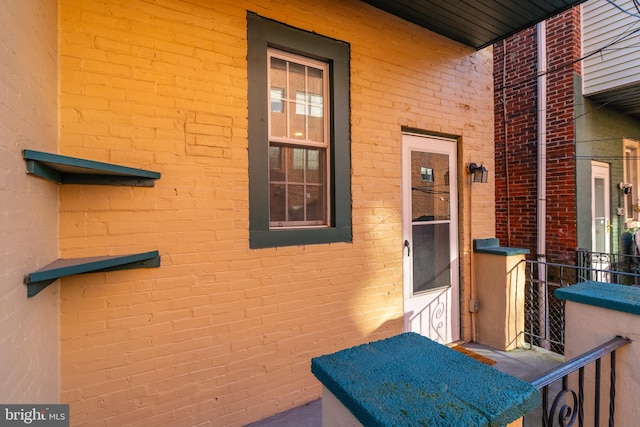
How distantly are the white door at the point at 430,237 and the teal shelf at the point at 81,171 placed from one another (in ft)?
8.37

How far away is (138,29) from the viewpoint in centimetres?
223

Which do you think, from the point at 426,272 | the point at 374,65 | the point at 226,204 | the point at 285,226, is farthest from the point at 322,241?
the point at 374,65

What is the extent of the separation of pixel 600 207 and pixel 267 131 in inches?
293

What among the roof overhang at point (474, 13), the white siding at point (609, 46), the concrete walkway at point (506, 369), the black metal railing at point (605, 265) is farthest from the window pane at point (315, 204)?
the white siding at point (609, 46)

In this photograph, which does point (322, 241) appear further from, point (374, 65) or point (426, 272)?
point (374, 65)

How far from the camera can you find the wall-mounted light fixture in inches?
156

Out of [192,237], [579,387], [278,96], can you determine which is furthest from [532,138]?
[192,237]

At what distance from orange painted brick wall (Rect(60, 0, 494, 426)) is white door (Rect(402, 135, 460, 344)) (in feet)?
1.56

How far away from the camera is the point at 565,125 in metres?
5.81

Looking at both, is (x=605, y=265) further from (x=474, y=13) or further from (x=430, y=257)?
(x=474, y=13)

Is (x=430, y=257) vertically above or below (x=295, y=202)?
below

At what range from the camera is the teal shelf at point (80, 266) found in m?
1.55

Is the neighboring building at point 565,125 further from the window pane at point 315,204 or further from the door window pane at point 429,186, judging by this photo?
the window pane at point 315,204

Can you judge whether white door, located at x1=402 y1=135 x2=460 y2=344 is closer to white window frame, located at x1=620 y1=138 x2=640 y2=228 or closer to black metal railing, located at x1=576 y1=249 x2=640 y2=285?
black metal railing, located at x1=576 y1=249 x2=640 y2=285
